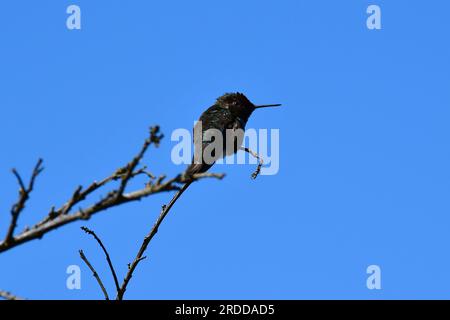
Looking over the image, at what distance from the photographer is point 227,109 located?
28.4 ft

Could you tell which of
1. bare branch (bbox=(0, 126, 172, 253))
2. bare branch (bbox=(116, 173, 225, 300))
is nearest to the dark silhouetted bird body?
bare branch (bbox=(116, 173, 225, 300))

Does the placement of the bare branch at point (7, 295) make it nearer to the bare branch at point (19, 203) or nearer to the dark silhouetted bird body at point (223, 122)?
the bare branch at point (19, 203)

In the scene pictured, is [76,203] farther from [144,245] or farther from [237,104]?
[237,104]

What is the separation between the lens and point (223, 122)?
8320 mm

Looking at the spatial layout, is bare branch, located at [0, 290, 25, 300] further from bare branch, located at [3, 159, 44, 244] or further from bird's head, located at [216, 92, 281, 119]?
bird's head, located at [216, 92, 281, 119]

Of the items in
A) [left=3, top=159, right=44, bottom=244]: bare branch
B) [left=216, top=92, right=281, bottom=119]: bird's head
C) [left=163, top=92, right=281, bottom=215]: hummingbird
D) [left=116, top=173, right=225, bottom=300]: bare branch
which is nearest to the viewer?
[left=3, top=159, right=44, bottom=244]: bare branch

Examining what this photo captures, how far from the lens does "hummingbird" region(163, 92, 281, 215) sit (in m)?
7.28

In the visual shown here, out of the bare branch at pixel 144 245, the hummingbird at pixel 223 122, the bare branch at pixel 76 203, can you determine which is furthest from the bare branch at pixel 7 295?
the hummingbird at pixel 223 122

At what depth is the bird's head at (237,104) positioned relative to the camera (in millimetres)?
8758
